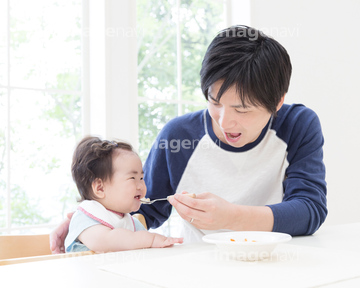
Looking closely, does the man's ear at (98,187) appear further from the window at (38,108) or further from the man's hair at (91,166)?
the window at (38,108)

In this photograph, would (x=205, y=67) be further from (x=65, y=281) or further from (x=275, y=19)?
(x=275, y=19)

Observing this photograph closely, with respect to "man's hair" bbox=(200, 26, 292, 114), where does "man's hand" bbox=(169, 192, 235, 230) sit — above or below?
below

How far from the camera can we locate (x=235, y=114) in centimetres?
128

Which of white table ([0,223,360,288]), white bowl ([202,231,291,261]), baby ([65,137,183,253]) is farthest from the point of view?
baby ([65,137,183,253])

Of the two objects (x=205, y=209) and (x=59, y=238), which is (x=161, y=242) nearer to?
(x=205, y=209)

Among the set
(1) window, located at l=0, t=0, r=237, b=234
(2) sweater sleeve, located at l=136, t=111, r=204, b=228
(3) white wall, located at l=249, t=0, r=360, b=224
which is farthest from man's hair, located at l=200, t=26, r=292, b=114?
(3) white wall, located at l=249, t=0, r=360, b=224

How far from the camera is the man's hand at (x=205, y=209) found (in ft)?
3.57

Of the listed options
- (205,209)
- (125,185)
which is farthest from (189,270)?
(125,185)

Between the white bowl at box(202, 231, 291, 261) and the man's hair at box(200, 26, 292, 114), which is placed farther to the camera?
the man's hair at box(200, 26, 292, 114)

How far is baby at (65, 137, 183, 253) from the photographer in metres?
1.21

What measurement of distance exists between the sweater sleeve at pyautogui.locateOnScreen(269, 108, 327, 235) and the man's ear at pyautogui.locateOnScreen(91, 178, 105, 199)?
0.51m

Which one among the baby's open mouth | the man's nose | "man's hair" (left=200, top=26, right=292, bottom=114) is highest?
"man's hair" (left=200, top=26, right=292, bottom=114)

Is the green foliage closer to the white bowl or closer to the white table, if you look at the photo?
the white table

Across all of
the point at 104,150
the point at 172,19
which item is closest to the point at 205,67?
the point at 104,150
